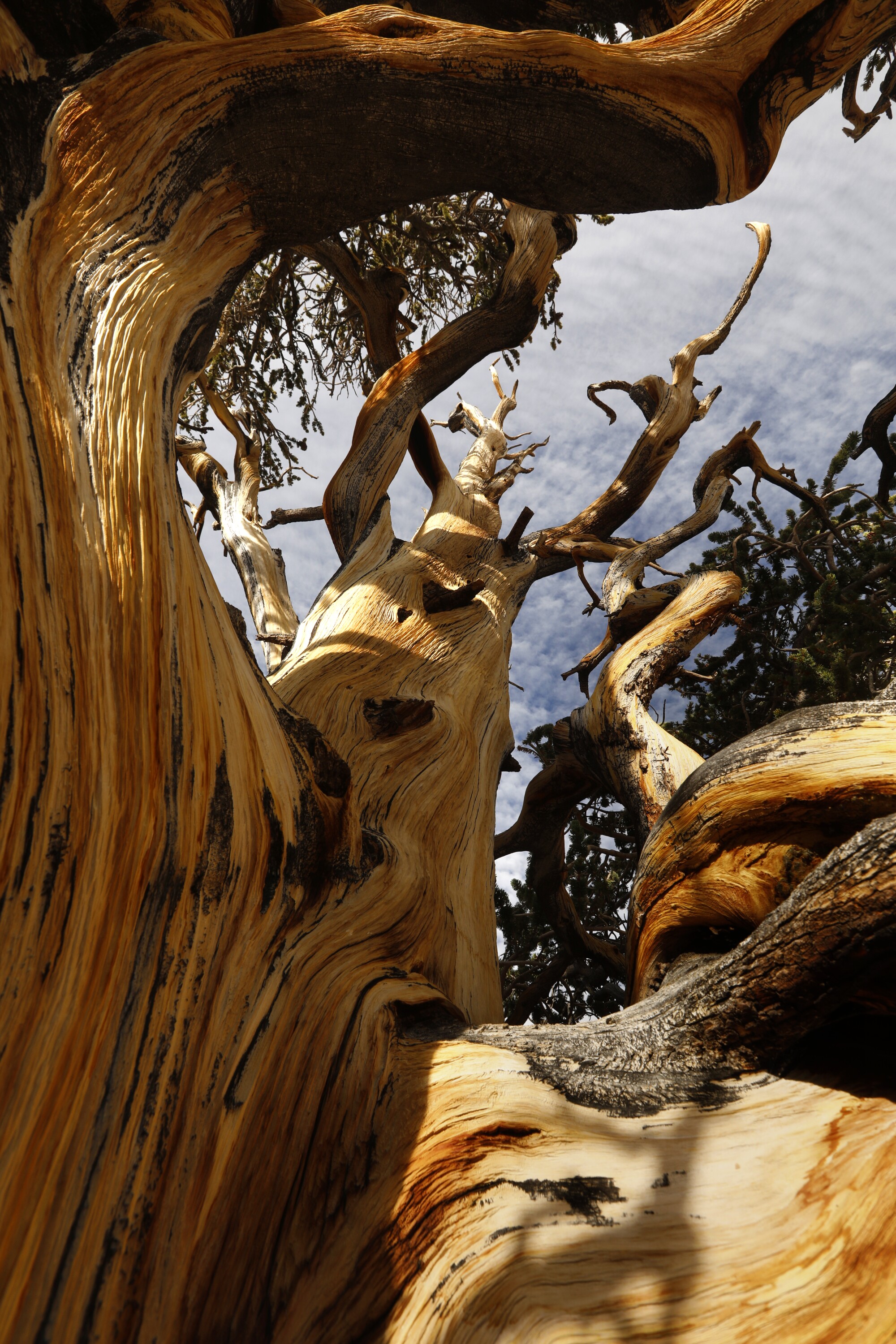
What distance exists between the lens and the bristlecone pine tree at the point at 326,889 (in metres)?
0.93

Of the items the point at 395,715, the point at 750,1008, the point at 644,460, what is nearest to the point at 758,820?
the point at 750,1008

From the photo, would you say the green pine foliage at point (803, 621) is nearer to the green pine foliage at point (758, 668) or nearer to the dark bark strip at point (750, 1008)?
the green pine foliage at point (758, 668)

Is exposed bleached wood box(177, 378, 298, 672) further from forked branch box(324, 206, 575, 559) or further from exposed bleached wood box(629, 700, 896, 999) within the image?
exposed bleached wood box(629, 700, 896, 999)

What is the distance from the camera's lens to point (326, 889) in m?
1.60

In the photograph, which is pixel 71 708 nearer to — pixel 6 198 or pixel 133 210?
pixel 6 198

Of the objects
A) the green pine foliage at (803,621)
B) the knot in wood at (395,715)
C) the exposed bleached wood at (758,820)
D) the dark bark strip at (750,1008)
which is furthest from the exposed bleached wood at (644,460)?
the dark bark strip at (750,1008)

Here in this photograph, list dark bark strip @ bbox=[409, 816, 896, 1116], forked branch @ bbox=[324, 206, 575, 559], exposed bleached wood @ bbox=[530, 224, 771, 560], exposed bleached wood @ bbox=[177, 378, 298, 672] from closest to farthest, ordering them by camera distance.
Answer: dark bark strip @ bbox=[409, 816, 896, 1116], forked branch @ bbox=[324, 206, 575, 559], exposed bleached wood @ bbox=[177, 378, 298, 672], exposed bleached wood @ bbox=[530, 224, 771, 560]

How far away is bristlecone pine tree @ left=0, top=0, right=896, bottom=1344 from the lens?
925mm

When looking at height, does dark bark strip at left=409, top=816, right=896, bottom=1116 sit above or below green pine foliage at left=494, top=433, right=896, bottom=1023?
below

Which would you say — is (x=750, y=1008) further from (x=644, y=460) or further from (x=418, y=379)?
(x=644, y=460)

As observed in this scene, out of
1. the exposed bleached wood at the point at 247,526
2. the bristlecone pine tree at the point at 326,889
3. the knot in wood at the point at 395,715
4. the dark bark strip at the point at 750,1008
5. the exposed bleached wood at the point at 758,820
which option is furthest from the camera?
the exposed bleached wood at the point at 247,526

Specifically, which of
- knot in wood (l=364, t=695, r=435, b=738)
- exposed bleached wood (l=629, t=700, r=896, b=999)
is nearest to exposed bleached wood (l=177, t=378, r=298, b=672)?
knot in wood (l=364, t=695, r=435, b=738)

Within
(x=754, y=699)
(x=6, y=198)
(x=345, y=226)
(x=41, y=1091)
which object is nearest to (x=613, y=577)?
(x=754, y=699)

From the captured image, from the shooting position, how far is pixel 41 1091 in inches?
34.4
